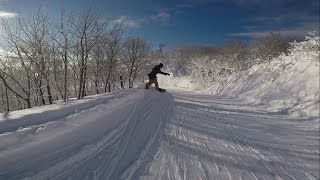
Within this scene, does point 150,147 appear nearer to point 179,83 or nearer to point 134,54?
point 134,54

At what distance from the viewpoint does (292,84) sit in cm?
1373

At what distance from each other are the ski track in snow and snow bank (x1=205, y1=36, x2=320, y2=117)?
1525 millimetres

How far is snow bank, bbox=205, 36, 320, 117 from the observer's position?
1135 centimetres

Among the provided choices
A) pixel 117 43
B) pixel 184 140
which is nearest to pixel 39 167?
pixel 184 140

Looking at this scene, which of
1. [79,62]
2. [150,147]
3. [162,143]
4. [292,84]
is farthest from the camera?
[79,62]

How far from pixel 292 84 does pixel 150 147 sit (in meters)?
9.58

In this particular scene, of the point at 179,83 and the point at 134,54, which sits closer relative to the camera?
the point at 134,54

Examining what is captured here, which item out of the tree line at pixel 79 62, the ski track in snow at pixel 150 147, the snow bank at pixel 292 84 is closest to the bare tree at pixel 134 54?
the tree line at pixel 79 62

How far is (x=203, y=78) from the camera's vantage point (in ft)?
142

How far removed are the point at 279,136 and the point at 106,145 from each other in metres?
4.59

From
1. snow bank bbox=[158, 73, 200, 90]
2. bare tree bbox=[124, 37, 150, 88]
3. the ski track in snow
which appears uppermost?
bare tree bbox=[124, 37, 150, 88]

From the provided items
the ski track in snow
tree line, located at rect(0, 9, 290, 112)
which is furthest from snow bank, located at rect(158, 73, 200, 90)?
the ski track in snow

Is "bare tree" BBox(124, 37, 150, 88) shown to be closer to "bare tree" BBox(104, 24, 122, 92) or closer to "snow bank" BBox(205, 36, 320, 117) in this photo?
"bare tree" BBox(104, 24, 122, 92)

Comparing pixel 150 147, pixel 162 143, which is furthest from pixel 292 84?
pixel 150 147
